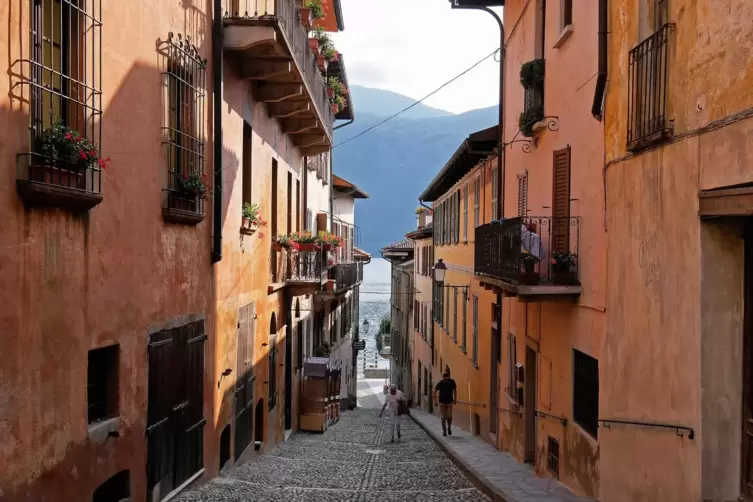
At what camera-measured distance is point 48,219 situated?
21.5 ft

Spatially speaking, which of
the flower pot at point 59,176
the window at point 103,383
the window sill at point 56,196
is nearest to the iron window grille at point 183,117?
the window at point 103,383

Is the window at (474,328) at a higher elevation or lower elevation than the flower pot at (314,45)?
lower

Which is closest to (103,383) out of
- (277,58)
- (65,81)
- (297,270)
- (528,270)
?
(65,81)

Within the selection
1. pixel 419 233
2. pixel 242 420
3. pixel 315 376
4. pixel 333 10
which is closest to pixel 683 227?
pixel 242 420

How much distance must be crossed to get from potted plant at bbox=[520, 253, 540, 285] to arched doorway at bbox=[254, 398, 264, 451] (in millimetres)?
6634

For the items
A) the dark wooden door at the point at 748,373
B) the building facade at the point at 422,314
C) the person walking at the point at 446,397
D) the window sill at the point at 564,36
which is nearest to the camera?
the dark wooden door at the point at 748,373

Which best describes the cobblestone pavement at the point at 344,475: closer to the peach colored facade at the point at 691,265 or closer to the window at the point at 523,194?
the peach colored facade at the point at 691,265

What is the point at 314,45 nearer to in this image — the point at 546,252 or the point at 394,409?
the point at 394,409

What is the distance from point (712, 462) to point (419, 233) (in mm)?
29782

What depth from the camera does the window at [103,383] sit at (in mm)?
8000

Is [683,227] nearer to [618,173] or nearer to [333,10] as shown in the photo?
[618,173]

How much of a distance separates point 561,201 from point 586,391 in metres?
3.02

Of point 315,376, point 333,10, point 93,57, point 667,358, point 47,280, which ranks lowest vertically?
point 315,376

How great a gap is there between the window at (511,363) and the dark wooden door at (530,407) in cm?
84
